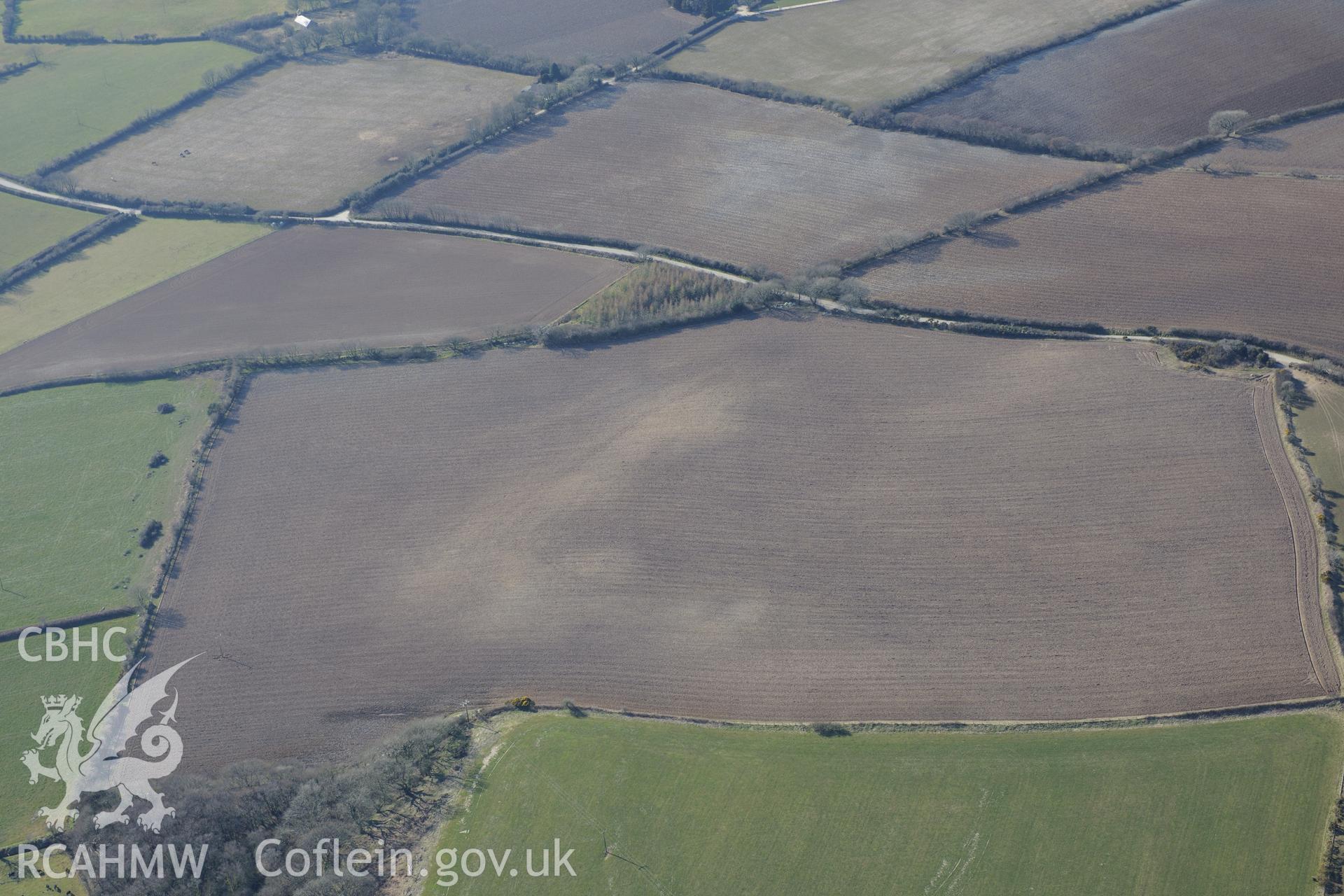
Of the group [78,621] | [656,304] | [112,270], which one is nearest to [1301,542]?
[656,304]

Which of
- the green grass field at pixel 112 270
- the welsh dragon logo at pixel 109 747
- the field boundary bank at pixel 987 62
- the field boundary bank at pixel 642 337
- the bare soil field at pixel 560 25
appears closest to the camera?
the welsh dragon logo at pixel 109 747

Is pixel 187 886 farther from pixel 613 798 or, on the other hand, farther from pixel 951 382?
pixel 951 382

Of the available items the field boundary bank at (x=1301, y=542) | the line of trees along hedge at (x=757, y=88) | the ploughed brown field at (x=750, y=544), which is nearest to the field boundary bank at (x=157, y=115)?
the line of trees along hedge at (x=757, y=88)

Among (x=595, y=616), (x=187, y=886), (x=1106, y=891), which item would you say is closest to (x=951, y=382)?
(x=595, y=616)

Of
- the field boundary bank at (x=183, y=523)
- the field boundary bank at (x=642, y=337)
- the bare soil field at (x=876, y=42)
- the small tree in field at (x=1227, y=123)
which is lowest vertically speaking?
the field boundary bank at (x=183, y=523)

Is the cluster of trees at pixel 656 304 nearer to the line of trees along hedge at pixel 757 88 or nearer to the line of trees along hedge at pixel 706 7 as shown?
the line of trees along hedge at pixel 757 88

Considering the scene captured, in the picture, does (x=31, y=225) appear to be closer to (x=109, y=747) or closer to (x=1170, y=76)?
(x=109, y=747)

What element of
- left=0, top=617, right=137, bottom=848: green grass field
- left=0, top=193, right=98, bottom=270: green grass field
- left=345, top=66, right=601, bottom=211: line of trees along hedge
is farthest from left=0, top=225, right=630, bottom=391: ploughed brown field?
left=0, top=617, right=137, bottom=848: green grass field

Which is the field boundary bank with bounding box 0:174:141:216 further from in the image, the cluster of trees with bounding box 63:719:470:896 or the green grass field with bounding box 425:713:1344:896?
the green grass field with bounding box 425:713:1344:896
